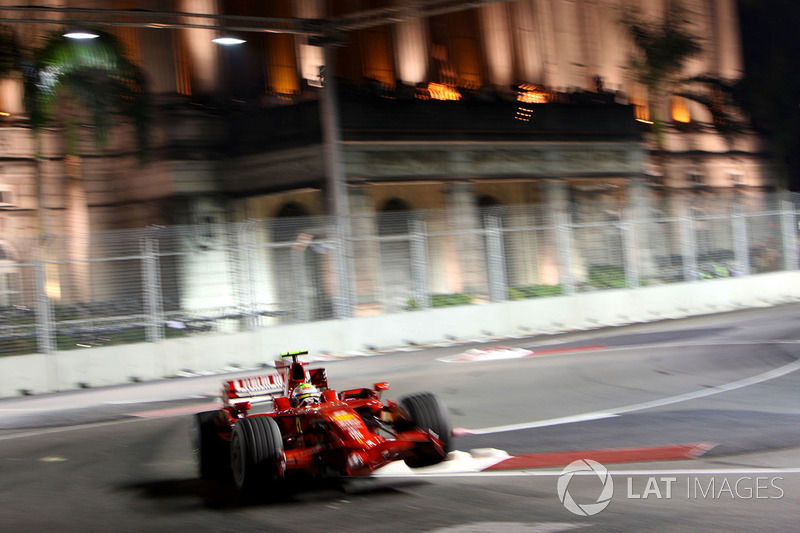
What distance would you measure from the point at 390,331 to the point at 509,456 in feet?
36.6

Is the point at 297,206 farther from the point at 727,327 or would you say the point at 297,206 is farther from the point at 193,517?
the point at 193,517

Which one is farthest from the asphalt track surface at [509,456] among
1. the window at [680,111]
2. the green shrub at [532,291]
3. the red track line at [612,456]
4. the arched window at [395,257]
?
the window at [680,111]

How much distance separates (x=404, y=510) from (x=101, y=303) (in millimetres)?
11801

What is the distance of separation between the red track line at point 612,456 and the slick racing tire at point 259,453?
5.64 ft

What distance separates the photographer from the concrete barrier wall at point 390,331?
1587 centimetres

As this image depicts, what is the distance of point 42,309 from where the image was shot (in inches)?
627

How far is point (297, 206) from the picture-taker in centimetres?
2658

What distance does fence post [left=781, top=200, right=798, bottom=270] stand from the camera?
2484cm

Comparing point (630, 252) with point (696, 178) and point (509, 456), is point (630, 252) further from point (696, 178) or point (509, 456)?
point (696, 178)

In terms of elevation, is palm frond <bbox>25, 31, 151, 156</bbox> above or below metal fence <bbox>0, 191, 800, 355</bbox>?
A: above

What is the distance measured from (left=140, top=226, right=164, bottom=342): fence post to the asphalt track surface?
6.22 ft

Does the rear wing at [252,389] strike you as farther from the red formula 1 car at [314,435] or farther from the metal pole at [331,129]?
the metal pole at [331,129]

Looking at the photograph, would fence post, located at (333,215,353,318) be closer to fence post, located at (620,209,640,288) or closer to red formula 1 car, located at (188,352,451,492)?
fence post, located at (620,209,640,288)

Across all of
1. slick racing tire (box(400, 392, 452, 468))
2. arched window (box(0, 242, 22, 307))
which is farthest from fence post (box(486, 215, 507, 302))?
slick racing tire (box(400, 392, 452, 468))
